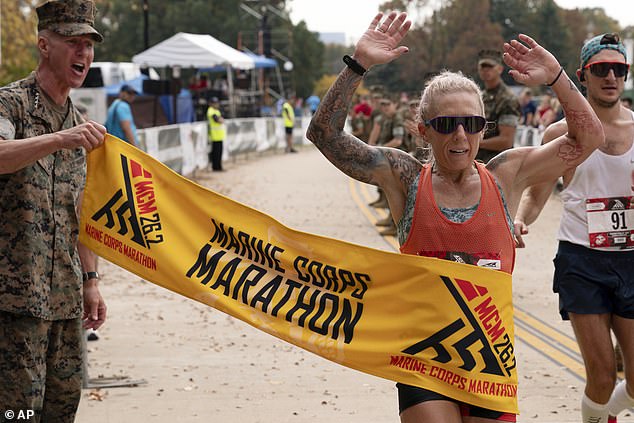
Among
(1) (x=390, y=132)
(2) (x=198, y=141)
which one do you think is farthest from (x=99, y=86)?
(2) (x=198, y=141)

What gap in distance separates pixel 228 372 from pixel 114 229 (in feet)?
11.6

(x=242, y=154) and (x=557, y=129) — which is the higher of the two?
(x=557, y=129)

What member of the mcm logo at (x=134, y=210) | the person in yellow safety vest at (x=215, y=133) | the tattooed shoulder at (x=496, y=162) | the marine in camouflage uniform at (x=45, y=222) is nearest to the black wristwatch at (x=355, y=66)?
the tattooed shoulder at (x=496, y=162)

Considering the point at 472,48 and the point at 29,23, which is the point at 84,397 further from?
the point at 472,48

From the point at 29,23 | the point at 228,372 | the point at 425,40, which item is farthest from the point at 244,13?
the point at 228,372

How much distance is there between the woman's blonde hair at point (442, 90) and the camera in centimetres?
435

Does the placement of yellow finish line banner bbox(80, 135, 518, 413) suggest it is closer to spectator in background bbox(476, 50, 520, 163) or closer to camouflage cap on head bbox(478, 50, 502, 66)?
spectator in background bbox(476, 50, 520, 163)

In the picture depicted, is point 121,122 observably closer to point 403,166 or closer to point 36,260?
point 36,260

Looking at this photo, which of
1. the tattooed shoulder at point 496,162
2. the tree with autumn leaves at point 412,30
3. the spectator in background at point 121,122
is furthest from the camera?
the tree with autumn leaves at point 412,30

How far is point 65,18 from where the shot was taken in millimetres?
4625

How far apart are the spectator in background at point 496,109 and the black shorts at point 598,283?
→ 12.7 feet

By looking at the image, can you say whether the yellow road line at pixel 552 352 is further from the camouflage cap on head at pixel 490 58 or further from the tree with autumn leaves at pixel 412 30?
the tree with autumn leaves at pixel 412 30

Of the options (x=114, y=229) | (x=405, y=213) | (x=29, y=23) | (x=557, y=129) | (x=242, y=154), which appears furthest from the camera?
(x=29, y=23)

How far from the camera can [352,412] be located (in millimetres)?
7098
